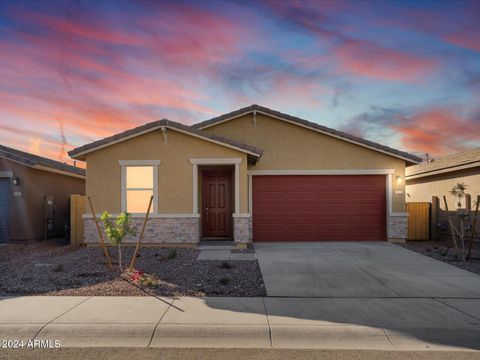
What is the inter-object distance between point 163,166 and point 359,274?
7.05 m

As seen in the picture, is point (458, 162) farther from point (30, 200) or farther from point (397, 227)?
point (30, 200)

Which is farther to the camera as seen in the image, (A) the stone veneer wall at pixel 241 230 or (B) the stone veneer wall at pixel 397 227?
(B) the stone veneer wall at pixel 397 227

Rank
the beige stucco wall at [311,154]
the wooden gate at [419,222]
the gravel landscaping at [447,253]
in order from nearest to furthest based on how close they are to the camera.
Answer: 1. the gravel landscaping at [447,253]
2. the beige stucco wall at [311,154]
3. the wooden gate at [419,222]

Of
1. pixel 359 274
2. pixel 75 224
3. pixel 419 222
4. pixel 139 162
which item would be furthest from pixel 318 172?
pixel 75 224

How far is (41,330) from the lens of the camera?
4992 millimetres

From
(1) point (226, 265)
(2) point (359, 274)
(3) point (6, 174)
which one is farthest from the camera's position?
(3) point (6, 174)

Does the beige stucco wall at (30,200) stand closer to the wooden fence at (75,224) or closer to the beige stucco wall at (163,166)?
the wooden fence at (75,224)

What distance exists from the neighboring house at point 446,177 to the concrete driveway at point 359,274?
4335mm

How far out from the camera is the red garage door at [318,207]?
545 inches

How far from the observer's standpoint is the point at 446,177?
15.3 m

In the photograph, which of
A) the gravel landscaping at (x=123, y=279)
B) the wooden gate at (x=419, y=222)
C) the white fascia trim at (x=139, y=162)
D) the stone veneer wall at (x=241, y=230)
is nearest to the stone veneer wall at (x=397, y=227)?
the wooden gate at (x=419, y=222)

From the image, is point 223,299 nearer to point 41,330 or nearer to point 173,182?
point 41,330

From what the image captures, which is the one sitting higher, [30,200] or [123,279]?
[30,200]

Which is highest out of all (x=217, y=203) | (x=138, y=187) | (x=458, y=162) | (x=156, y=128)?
(x=156, y=128)
